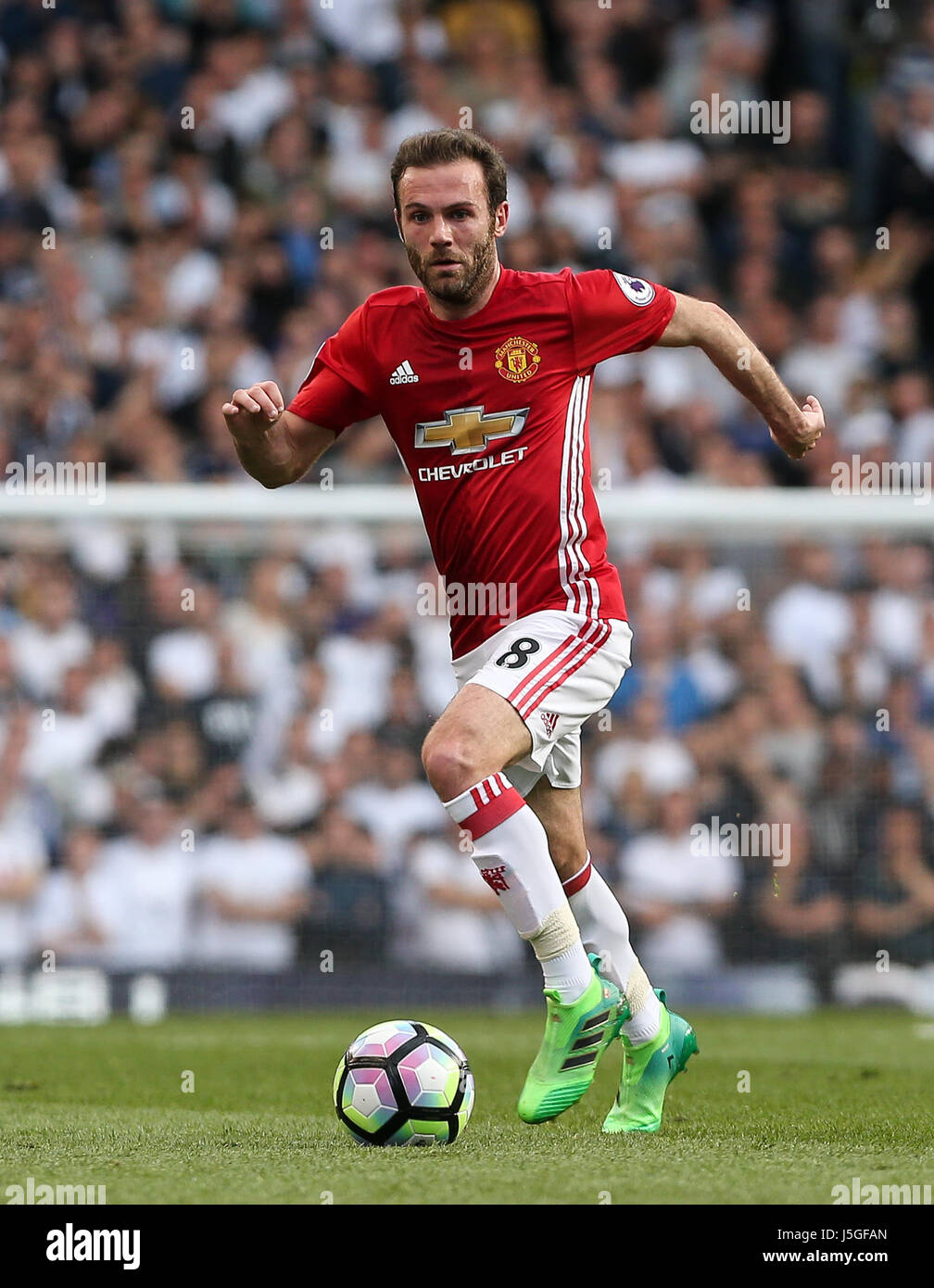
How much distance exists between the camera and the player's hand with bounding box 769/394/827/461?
597 centimetres

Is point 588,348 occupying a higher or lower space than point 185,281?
lower

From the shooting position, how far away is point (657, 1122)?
572 centimetres

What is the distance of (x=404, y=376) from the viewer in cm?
571

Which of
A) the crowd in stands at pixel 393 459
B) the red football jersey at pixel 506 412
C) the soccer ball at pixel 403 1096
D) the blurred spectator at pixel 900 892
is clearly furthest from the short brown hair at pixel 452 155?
the blurred spectator at pixel 900 892

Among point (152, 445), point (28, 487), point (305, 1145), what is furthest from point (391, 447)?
point (305, 1145)

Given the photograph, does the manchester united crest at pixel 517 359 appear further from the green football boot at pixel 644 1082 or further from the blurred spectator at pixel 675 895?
the blurred spectator at pixel 675 895

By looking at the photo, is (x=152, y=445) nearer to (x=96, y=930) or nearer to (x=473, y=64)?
(x=96, y=930)

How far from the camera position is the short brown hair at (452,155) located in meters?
5.52

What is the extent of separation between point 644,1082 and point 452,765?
4.08ft

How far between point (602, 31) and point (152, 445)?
5.39m

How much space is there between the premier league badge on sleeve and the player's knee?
146 centimetres
